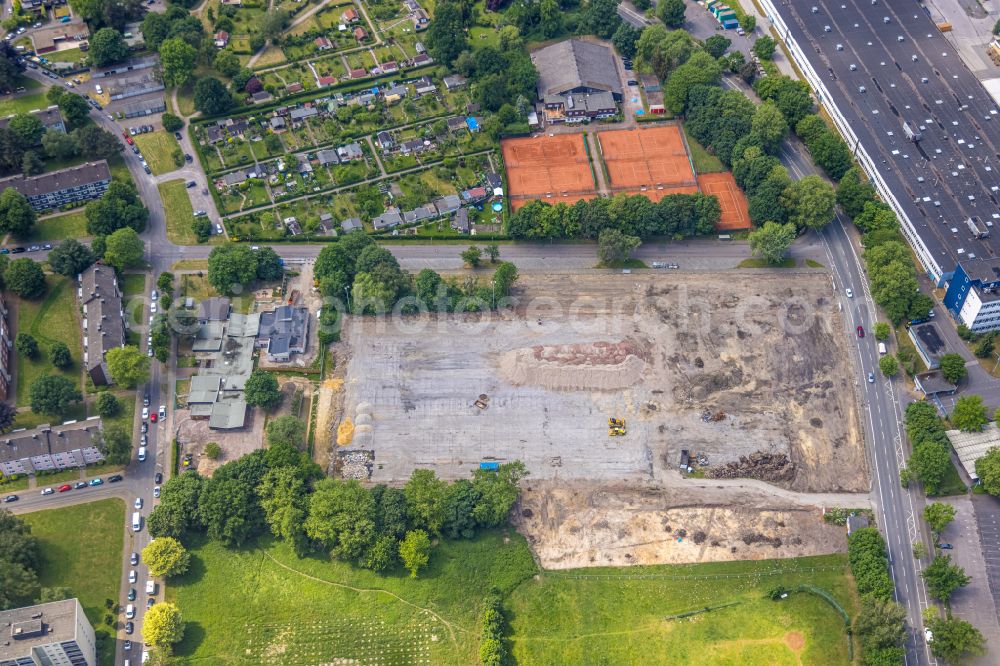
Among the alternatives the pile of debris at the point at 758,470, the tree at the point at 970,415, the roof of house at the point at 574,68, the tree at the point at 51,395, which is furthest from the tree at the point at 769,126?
the tree at the point at 51,395

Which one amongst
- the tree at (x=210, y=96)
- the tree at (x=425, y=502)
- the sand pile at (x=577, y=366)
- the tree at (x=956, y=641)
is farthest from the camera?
the tree at (x=210, y=96)

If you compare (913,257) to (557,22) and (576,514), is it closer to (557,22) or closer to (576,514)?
(576,514)

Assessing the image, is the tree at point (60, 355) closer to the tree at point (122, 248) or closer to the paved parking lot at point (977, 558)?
the tree at point (122, 248)

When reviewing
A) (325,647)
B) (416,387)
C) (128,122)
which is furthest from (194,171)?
(325,647)

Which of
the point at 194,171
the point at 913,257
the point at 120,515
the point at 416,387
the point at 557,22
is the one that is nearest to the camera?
the point at 120,515

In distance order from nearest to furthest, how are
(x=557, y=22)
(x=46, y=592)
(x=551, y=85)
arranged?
(x=46, y=592) → (x=551, y=85) → (x=557, y=22)

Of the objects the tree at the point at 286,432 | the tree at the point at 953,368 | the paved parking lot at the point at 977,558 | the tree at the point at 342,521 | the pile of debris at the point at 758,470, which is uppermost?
the tree at the point at 286,432

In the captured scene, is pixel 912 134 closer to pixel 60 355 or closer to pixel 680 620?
pixel 680 620
